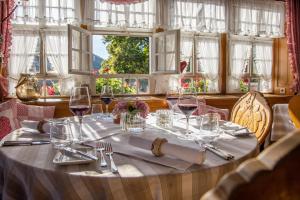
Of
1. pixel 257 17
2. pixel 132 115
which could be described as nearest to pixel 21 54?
pixel 132 115

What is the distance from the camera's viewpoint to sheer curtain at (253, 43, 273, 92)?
517cm

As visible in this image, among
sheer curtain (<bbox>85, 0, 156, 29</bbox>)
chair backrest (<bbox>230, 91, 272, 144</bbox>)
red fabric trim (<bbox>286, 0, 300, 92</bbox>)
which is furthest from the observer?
red fabric trim (<bbox>286, 0, 300, 92</bbox>)

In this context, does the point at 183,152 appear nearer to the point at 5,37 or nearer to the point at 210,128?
the point at 210,128

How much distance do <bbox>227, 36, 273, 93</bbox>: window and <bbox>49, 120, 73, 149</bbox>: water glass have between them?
4.02 m

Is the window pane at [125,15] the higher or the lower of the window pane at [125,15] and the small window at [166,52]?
the higher

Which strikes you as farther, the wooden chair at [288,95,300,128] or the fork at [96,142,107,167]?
the wooden chair at [288,95,300,128]

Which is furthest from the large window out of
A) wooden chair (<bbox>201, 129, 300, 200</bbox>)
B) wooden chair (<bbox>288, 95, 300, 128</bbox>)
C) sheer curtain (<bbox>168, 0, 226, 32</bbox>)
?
wooden chair (<bbox>201, 129, 300, 200</bbox>)

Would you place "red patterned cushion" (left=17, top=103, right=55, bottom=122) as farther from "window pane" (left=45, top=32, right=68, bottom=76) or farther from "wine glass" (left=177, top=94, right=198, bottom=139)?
"wine glass" (left=177, top=94, right=198, bottom=139)

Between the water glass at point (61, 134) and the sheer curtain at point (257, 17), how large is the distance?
13.5 feet

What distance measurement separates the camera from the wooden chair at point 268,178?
1.17 feet

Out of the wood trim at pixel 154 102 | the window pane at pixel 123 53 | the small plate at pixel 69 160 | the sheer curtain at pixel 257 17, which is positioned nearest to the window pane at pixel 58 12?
the wood trim at pixel 154 102

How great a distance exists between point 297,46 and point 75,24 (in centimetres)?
340

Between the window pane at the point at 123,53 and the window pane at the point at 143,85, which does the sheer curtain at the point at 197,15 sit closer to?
the window pane at the point at 143,85

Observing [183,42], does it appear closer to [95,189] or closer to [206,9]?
[206,9]
